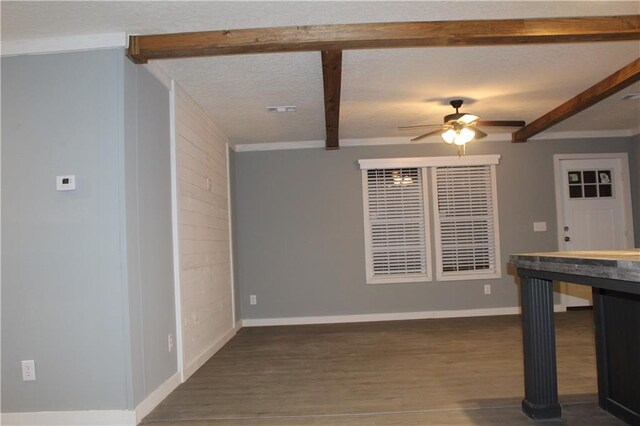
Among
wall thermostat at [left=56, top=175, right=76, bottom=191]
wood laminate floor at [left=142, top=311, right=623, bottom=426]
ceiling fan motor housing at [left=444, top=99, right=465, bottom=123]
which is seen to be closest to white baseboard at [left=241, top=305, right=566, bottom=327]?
wood laminate floor at [left=142, top=311, right=623, bottom=426]

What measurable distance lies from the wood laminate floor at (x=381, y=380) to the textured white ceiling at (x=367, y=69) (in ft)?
7.97

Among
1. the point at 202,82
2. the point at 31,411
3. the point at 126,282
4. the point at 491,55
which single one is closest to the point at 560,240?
the point at 491,55

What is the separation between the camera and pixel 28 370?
9.22 ft

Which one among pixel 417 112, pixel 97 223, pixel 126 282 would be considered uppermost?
pixel 417 112

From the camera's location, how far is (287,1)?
2.62 metres

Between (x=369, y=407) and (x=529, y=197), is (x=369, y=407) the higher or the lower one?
Result: the lower one

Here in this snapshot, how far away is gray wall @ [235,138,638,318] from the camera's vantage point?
6160mm

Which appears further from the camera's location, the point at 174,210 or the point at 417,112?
the point at 417,112

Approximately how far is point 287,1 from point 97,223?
5.71 feet

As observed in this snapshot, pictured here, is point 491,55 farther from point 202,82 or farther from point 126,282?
point 126,282

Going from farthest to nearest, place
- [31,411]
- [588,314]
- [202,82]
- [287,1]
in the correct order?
1. [588,314]
2. [202,82]
3. [31,411]
4. [287,1]

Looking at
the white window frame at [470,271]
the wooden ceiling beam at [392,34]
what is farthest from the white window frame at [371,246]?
the wooden ceiling beam at [392,34]

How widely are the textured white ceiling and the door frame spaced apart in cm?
39

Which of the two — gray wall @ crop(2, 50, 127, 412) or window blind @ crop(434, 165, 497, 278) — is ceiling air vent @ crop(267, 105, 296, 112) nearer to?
gray wall @ crop(2, 50, 127, 412)
